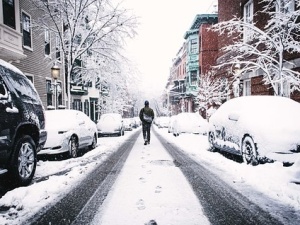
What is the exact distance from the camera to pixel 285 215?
365 centimetres

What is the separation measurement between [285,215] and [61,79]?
20930 mm

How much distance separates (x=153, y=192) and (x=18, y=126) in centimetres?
252

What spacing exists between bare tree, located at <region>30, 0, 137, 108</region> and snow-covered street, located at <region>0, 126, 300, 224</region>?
33.9ft

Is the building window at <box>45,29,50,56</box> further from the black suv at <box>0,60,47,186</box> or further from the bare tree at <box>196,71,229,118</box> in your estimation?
the black suv at <box>0,60,47,186</box>

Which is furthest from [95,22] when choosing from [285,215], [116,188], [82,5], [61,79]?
[285,215]

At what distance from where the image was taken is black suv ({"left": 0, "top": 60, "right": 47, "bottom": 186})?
468 cm

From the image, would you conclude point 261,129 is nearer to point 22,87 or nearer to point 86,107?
point 22,87

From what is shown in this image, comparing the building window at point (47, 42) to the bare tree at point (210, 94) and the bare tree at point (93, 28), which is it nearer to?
the bare tree at point (93, 28)

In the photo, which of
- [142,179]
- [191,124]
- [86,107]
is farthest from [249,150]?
[86,107]

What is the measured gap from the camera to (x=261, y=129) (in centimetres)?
642

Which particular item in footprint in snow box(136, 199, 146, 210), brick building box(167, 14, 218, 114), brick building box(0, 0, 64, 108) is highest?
brick building box(167, 14, 218, 114)

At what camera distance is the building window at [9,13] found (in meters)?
12.9

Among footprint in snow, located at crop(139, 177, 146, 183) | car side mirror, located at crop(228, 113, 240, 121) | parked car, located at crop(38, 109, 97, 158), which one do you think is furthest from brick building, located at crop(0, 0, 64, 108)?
car side mirror, located at crop(228, 113, 240, 121)

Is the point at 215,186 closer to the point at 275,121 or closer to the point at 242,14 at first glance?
the point at 275,121
